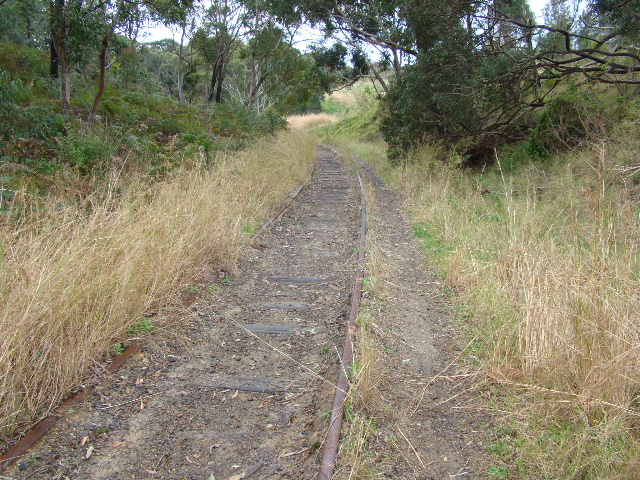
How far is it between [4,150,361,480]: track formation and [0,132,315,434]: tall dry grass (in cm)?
30

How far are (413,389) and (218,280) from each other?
10.6ft

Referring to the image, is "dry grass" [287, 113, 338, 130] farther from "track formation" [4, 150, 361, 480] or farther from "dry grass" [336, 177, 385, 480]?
"dry grass" [336, 177, 385, 480]

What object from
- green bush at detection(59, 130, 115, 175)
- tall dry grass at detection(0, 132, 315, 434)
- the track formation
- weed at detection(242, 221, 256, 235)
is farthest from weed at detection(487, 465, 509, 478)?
green bush at detection(59, 130, 115, 175)

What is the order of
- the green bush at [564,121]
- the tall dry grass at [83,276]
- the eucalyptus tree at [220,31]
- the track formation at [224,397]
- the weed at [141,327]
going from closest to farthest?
the track formation at [224,397], the tall dry grass at [83,276], the weed at [141,327], the green bush at [564,121], the eucalyptus tree at [220,31]

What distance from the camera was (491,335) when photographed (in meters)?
4.34

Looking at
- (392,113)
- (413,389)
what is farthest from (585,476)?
(392,113)

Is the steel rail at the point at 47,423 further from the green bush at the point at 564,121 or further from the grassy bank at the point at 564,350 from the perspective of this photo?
the green bush at the point at 564,121

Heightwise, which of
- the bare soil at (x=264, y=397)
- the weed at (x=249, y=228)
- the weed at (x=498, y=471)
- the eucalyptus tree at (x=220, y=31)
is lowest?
the weed at (x=498, y=471)

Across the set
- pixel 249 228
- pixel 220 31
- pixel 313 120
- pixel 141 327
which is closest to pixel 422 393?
pixel 141 327

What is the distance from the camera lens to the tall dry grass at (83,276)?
3.46 m

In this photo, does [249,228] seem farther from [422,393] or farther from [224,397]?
[422,393]

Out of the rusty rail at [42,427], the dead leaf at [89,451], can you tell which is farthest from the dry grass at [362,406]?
the rusty rail at [42,427]

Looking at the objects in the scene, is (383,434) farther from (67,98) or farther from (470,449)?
(67,98)

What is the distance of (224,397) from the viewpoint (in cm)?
393
